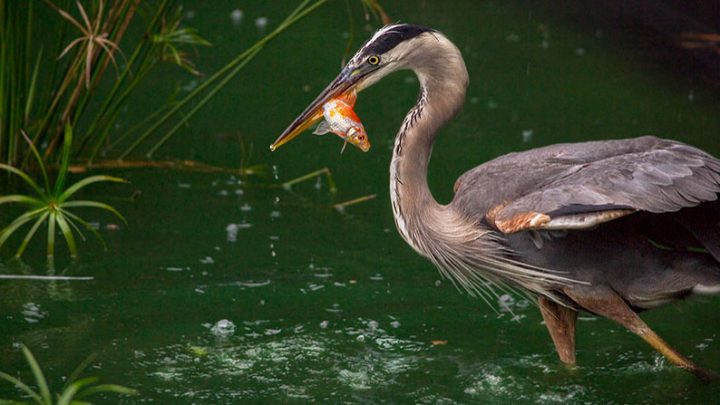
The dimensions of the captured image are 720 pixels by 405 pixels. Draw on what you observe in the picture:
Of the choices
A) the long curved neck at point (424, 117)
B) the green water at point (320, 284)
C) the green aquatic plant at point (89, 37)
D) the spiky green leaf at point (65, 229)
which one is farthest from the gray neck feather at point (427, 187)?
the green aquatic plant at point (89, 37)

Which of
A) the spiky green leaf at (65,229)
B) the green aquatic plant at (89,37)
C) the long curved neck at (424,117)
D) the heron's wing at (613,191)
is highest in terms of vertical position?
the green aquatic plant at (89,37)

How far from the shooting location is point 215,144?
7176 millimetres

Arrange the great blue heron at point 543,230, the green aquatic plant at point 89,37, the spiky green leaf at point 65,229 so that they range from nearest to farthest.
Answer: the great blue heron at point 543,230 → the spiky green leaf at point 65,229 → the green aquatic plant at point 89,37

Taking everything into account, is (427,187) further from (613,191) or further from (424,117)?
(613,191)

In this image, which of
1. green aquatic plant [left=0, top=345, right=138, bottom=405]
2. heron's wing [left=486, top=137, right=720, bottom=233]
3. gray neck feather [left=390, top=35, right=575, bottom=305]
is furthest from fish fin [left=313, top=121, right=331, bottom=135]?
green aquatic plant [left=0, top=345, right=138, bottom=405]

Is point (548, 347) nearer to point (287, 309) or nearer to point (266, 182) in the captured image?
point (287, 309)

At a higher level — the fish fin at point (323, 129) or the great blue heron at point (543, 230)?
the fish fin at point (323, 129)

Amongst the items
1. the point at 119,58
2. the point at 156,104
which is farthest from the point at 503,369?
the point at 119,58

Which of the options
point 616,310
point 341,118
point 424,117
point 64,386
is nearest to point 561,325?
point 616,310

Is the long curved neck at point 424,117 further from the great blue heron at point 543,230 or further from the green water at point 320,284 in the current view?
the green water at point 320,284

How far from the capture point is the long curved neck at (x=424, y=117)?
15.0ft

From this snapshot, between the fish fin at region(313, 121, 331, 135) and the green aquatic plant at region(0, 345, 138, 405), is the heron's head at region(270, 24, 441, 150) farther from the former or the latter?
the green aquatic plant at region(0, 345, 138, 405)

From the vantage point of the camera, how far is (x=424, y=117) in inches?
180

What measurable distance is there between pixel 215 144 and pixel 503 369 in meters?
2.96
